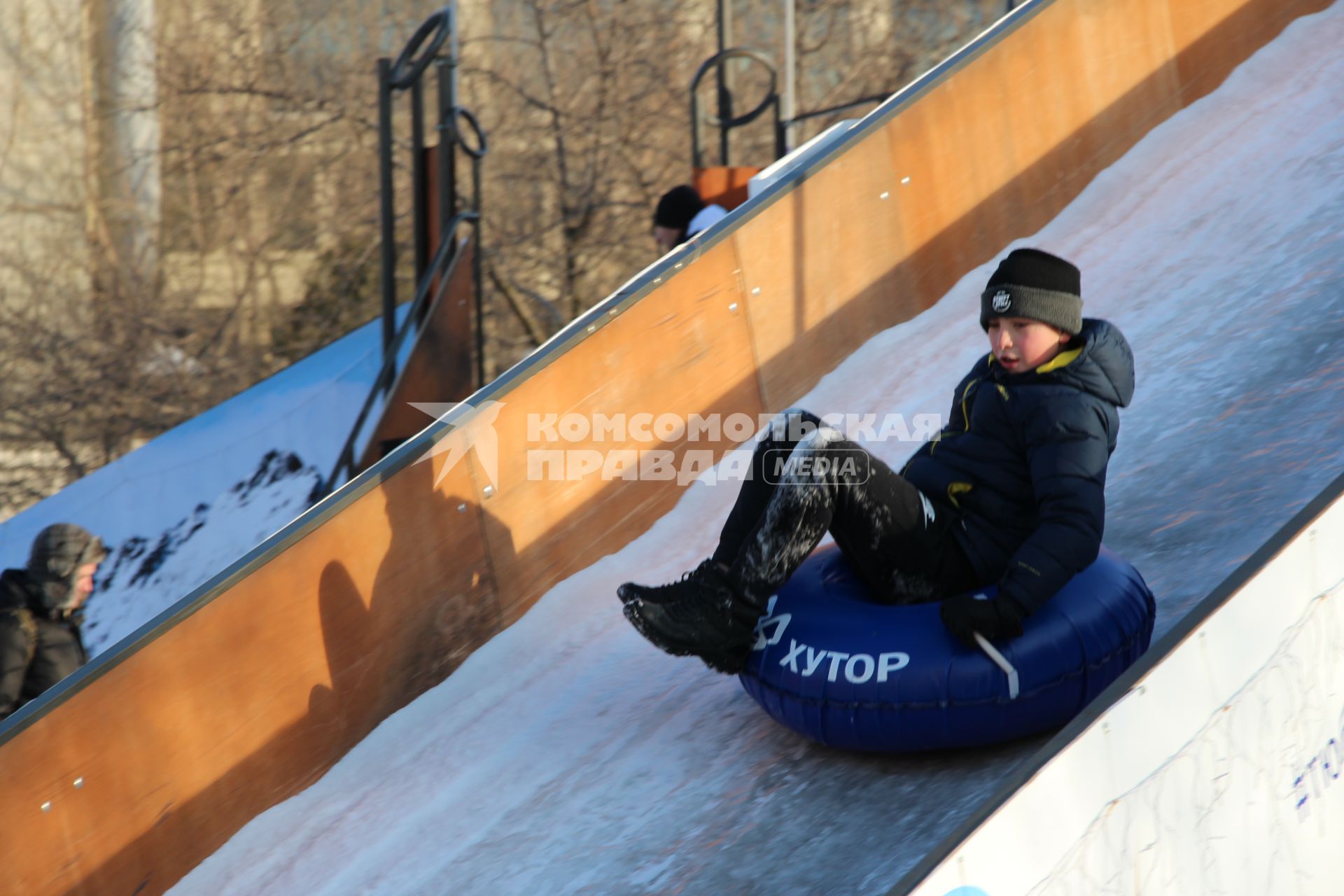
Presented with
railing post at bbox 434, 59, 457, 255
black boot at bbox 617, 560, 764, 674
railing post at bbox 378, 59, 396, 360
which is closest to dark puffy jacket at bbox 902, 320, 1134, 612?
black boot at bbox 617, 560, 764, 674

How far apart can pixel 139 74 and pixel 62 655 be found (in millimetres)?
7866

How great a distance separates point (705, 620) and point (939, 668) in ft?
1.40

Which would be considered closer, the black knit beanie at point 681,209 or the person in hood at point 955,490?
the person in hood at point 955,490

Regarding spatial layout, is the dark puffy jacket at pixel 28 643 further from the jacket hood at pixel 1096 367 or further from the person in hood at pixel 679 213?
the person in hood at pixel 679 213

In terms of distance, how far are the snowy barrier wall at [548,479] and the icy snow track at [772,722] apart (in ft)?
0.37

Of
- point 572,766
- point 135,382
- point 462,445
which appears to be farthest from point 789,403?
point 135,382

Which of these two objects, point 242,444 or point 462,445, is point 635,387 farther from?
point 242,444

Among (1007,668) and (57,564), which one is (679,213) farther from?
(1007,668)

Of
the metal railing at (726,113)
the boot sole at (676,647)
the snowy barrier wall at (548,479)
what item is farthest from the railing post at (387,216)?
the boot sole at (676,647)

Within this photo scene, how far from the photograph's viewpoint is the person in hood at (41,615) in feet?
10.4

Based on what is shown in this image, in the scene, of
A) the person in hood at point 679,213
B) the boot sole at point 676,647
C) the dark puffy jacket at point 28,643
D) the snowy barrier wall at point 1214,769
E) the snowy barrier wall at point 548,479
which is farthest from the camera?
the person in hood at point 679,213

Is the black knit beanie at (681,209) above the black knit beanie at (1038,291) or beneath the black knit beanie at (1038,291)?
beneath

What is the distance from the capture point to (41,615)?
323 cm

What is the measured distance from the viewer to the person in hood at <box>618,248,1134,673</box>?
2.34 m
